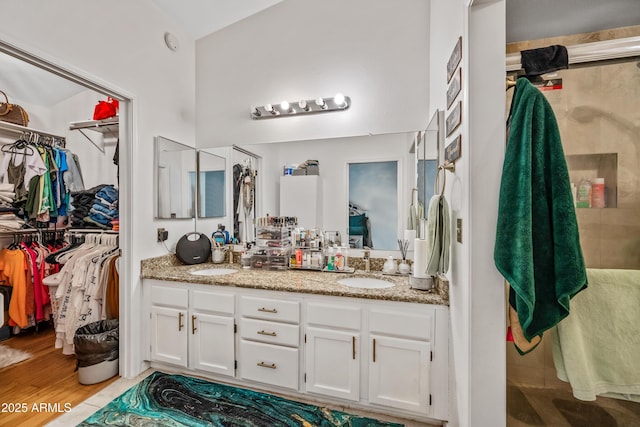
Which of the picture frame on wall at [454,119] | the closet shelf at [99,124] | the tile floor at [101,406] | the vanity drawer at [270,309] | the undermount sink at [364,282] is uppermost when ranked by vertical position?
the closet shelf at [99,124]

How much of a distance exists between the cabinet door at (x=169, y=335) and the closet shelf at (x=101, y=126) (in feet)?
5.73

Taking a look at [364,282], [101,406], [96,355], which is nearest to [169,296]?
[96,355]

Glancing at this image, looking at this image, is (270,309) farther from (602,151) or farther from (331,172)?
(602,151)

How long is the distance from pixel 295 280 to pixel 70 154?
3006 mm

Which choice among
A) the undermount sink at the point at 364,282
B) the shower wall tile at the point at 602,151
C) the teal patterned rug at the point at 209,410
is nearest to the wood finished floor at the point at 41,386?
the teal patterned rug at the point at 209,410

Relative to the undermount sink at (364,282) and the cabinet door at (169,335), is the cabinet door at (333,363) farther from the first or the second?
the cabinet door at (169,335)

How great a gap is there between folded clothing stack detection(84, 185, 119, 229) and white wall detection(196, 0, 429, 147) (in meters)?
0.96

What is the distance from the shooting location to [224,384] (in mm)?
2090

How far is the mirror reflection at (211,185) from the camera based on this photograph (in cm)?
279

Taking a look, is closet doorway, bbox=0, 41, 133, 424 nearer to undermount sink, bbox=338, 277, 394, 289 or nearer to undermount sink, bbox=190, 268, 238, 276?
undermount sink, bbox=190, 268, 238, 276

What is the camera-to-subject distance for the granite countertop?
1.69 meters

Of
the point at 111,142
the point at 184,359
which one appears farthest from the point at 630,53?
the point at 111,142

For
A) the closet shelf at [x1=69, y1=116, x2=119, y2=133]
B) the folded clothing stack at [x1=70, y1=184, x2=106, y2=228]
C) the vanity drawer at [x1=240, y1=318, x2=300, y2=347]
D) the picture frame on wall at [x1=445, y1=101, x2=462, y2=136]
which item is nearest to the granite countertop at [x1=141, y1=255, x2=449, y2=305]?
the vanity drawer at [x1=240, y1=318, x2=300, y2=347]

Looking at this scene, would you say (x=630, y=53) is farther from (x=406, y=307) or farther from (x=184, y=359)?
(x=184, y=359)
